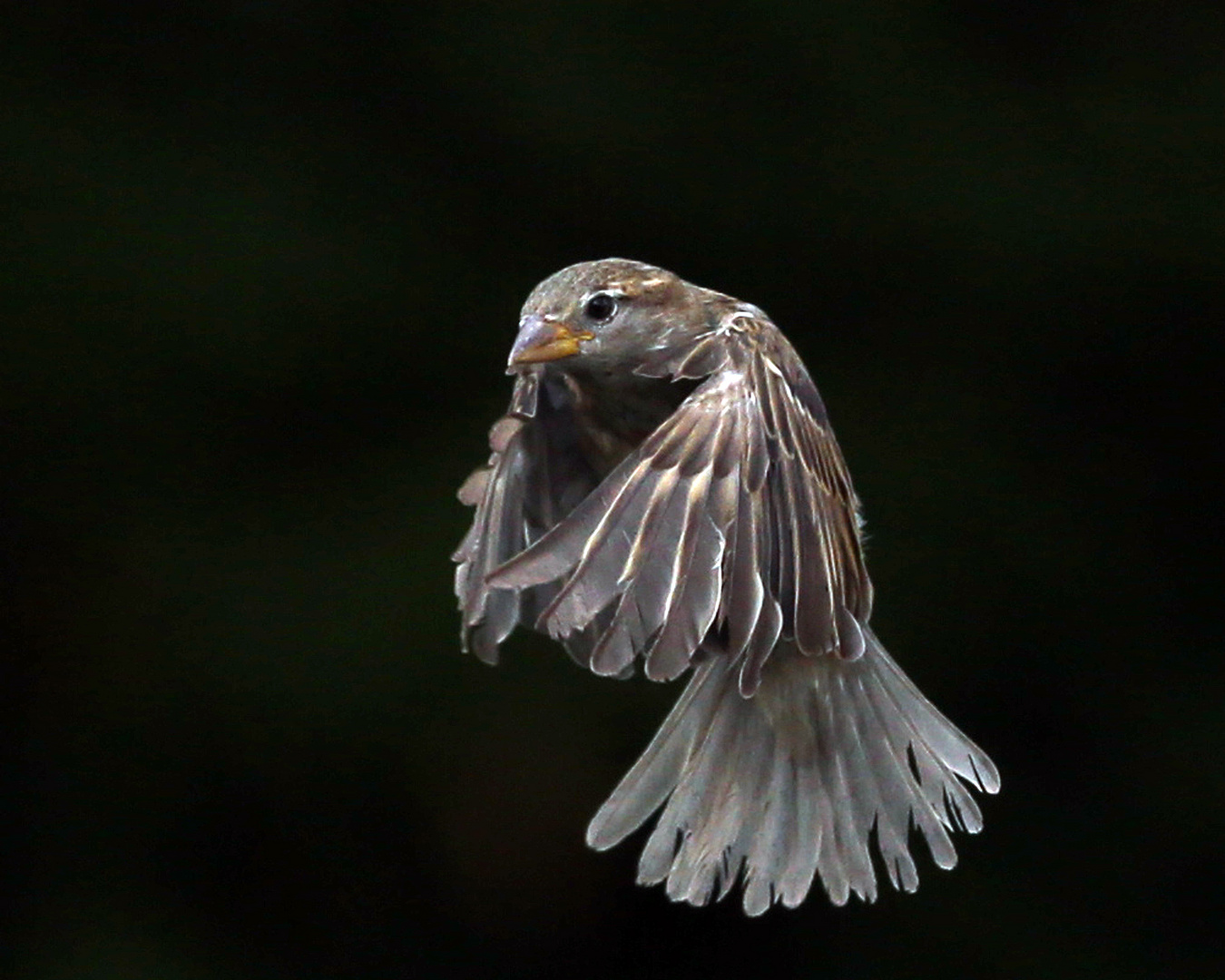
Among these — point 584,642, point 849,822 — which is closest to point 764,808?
point 849,822

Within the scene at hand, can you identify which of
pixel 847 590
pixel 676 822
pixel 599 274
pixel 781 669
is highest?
pixel 599 274

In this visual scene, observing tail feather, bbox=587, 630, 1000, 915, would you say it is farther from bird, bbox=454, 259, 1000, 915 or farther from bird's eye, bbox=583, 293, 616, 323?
Result: bird's eye, bbox=583, 293, 616, 323

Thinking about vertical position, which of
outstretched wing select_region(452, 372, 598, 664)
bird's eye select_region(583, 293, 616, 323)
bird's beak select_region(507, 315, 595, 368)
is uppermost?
bird's eye select_region(583, 293, 616, 323)

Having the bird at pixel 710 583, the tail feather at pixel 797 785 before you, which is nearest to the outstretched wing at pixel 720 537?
the bird at pixel 710 583

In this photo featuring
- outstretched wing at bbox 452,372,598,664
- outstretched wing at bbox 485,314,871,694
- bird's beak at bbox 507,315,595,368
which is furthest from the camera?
outstretched wing at bbox 452,372,598,664

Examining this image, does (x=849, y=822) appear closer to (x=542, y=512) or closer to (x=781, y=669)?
(x=781, y=669)

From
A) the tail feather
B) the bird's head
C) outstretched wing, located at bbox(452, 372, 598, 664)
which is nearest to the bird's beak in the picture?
the bird's head

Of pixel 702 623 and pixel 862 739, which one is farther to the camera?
pixel 862 739
